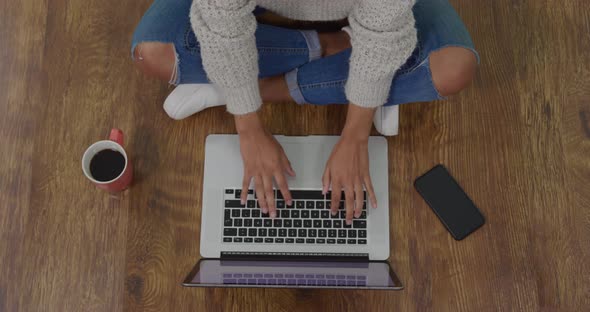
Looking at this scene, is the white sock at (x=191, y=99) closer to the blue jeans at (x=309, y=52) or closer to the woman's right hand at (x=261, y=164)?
the blue jeans at (x=309, y=52)

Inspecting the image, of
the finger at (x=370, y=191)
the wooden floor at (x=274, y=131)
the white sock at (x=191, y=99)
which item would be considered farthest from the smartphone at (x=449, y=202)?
the white sock at (x=191, y=99)

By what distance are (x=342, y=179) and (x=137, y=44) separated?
0.48 meters

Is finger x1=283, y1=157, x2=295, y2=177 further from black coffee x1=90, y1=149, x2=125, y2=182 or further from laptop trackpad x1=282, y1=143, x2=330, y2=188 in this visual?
black coffee x1=90, y1=149, x2=125, y2=182

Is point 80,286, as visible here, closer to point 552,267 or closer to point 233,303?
point 233,303

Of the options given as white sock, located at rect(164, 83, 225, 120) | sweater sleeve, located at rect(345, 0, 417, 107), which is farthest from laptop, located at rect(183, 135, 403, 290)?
sweater sleeve, located at rect(345, 0, 417, 107)

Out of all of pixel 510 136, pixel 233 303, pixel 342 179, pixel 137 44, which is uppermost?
pixel 137 44

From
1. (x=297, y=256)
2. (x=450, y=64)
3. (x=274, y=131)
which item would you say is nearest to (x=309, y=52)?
(x=274, y=131)

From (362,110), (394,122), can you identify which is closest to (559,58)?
(394,122)

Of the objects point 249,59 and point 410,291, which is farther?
point 410,291

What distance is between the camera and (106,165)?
3.14ft

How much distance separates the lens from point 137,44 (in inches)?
38.0

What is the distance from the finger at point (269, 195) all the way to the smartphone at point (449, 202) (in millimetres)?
309

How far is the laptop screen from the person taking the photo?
87 centimetres

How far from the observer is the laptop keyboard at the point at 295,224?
97 centimetres
